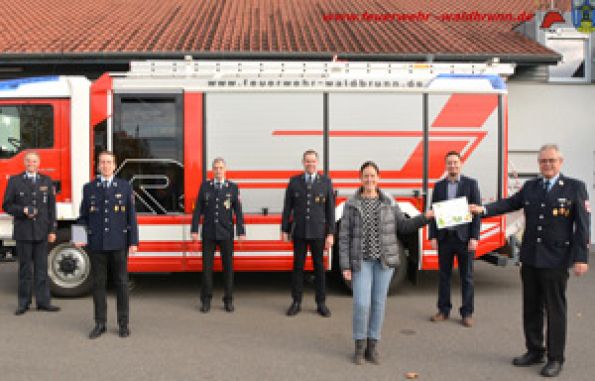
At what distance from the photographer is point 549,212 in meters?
4.62

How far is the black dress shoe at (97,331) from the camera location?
5527 millimetres

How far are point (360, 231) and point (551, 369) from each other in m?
1.90

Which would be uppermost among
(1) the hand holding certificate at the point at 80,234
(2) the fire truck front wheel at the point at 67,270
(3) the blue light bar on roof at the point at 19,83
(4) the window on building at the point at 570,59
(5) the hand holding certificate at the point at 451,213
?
(4) the window on building at the point at 570,59

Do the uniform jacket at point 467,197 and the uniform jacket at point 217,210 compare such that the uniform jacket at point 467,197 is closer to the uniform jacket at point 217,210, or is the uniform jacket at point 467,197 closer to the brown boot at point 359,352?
the brown boot at point 359,352

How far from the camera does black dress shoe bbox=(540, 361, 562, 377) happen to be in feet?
14.9

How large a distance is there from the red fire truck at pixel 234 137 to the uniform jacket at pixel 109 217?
1.29 metres

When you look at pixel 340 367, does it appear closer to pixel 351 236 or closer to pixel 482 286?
pixel 351 236

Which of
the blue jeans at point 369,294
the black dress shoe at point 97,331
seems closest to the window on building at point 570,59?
the blue jeans at point 369,294

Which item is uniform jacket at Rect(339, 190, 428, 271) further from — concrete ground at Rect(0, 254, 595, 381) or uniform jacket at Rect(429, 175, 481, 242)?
uniform jacket at Rect(429, 175, 481, 242)

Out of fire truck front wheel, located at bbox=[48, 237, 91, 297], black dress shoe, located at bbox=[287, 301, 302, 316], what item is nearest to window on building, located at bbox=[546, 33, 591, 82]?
black dress shoe, located at bbox=[287, 301, 302, 316]

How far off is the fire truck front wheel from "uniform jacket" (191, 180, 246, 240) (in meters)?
1.72

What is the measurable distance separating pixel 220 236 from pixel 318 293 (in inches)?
51.4

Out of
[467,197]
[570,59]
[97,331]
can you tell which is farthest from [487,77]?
[570,59]

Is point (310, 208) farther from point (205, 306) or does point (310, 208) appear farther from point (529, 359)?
point (529, 359)
